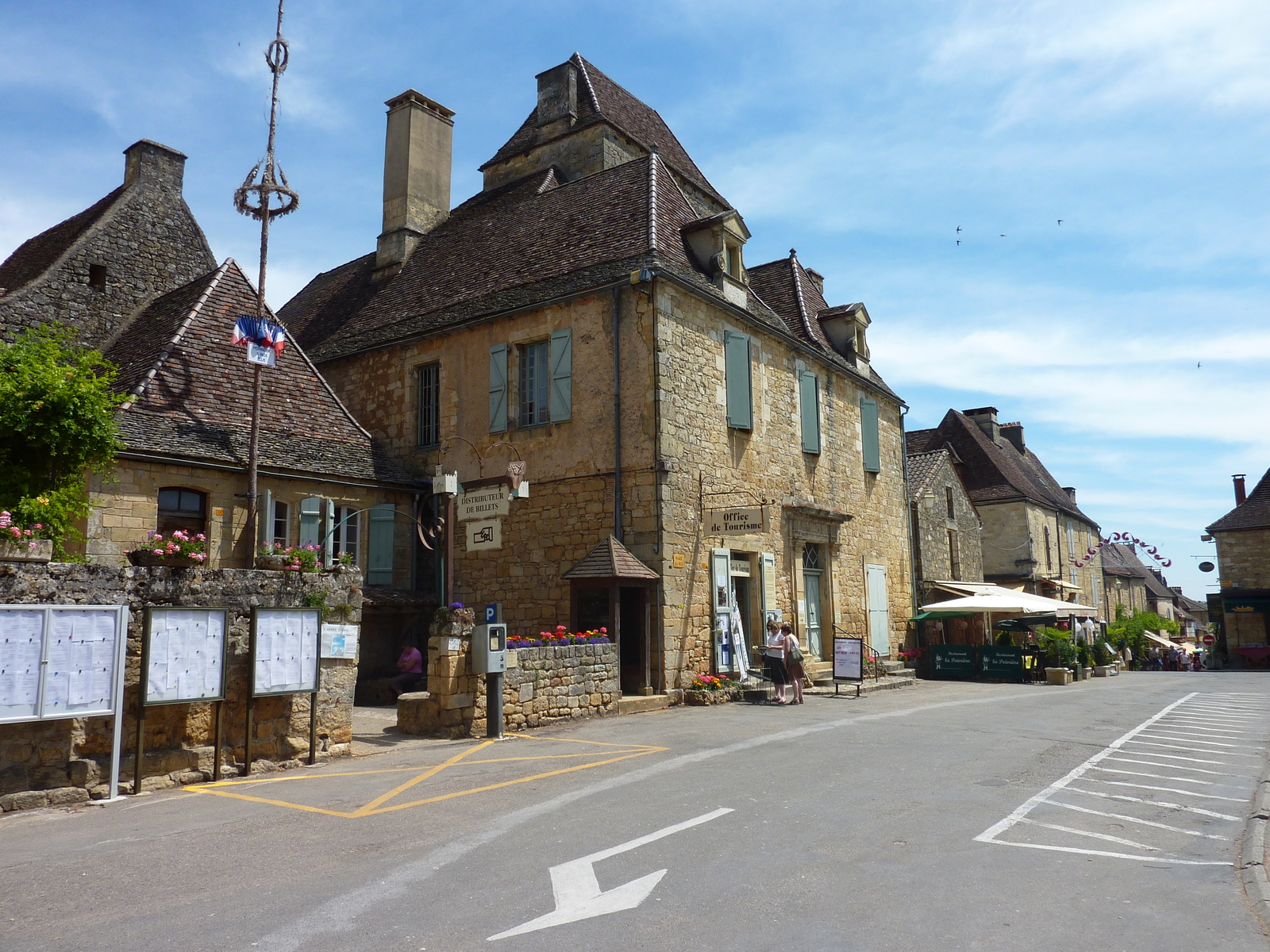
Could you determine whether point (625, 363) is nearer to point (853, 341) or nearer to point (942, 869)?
point (853, 341)

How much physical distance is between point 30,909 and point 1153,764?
8.90 m

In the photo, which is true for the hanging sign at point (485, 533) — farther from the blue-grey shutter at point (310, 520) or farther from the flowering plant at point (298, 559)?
the blue-grey shutter at point (310, 520)

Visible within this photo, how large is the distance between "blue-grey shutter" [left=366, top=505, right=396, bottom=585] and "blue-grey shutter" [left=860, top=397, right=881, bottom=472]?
10438 mm

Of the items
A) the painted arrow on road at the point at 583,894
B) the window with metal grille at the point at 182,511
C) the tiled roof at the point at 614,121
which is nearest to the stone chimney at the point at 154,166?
the tiled roof at the point at 614,121

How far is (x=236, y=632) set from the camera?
8.22 metres

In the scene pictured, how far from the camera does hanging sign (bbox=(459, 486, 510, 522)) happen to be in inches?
435

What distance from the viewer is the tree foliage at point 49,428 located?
9336mm

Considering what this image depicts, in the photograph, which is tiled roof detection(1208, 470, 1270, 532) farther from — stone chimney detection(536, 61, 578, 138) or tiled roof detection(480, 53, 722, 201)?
stone chimney detection(536, 61, 578, 138)

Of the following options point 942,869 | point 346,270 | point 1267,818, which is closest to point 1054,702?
point 1267,818

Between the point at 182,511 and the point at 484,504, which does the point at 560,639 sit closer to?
the point at 484,504

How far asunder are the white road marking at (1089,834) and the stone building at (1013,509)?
85.1 ft

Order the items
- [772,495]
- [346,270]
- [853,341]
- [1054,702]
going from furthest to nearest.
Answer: [346,270] → [853,341] → [772,495] → [1054,702]

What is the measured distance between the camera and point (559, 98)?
21078mm

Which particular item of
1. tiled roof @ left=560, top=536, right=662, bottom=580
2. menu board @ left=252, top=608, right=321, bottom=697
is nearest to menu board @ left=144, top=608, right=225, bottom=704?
menu board @ left=252, top=608, right=321, bottom=697
